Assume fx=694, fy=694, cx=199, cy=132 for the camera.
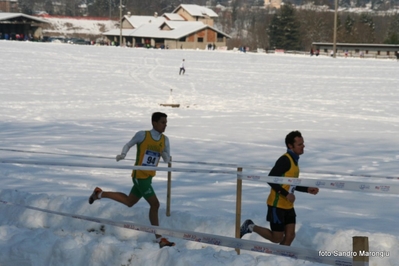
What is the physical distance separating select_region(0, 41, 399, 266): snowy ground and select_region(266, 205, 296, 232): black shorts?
1.21 feet

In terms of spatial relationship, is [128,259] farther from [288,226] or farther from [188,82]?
[188,82]

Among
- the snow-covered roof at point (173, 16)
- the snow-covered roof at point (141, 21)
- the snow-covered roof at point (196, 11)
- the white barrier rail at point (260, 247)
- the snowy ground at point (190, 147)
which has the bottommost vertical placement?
the snowy ground at point (190, 147)

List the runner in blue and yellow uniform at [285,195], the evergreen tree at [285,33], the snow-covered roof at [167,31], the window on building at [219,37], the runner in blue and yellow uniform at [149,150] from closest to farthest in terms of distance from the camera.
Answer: the runner in blue and yellow uniform at [285,195]
the runner in blue and yellow uniform at [149,150]
the snow-covered roof at [167,31]
the evergreen tree at [285,33]
the window on building at [219,37]

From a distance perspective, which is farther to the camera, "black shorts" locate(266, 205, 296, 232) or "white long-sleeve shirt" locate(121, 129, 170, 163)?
"white long-sleeve shirt" locate(121, 129, 170, 163)

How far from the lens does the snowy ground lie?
782cm

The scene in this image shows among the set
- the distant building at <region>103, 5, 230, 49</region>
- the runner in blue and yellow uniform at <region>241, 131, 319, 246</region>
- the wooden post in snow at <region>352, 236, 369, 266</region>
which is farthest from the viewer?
the distant building at <region>103, 5, 230, 49</region>

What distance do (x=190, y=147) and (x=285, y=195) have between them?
395 inches

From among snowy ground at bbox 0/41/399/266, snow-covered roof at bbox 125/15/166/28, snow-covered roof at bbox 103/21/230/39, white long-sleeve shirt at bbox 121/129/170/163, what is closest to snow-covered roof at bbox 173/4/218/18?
snow-covered roof at bbox 125/15/166/28

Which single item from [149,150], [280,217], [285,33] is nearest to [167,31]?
[285,33]

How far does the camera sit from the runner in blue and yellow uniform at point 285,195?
6.92m

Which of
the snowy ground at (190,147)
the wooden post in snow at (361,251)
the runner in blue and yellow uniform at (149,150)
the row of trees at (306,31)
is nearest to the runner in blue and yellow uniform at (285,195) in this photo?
the snowy ground at (190,147)

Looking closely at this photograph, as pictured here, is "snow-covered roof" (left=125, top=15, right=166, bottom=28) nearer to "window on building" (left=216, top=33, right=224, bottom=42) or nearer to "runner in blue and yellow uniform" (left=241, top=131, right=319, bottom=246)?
"window on building" (left=216, top=33, right=224, bottom=42)

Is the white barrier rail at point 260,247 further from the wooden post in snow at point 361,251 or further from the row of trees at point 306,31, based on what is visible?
the row of trees at point 306,31

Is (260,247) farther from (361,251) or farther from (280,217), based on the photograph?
(361,251)
